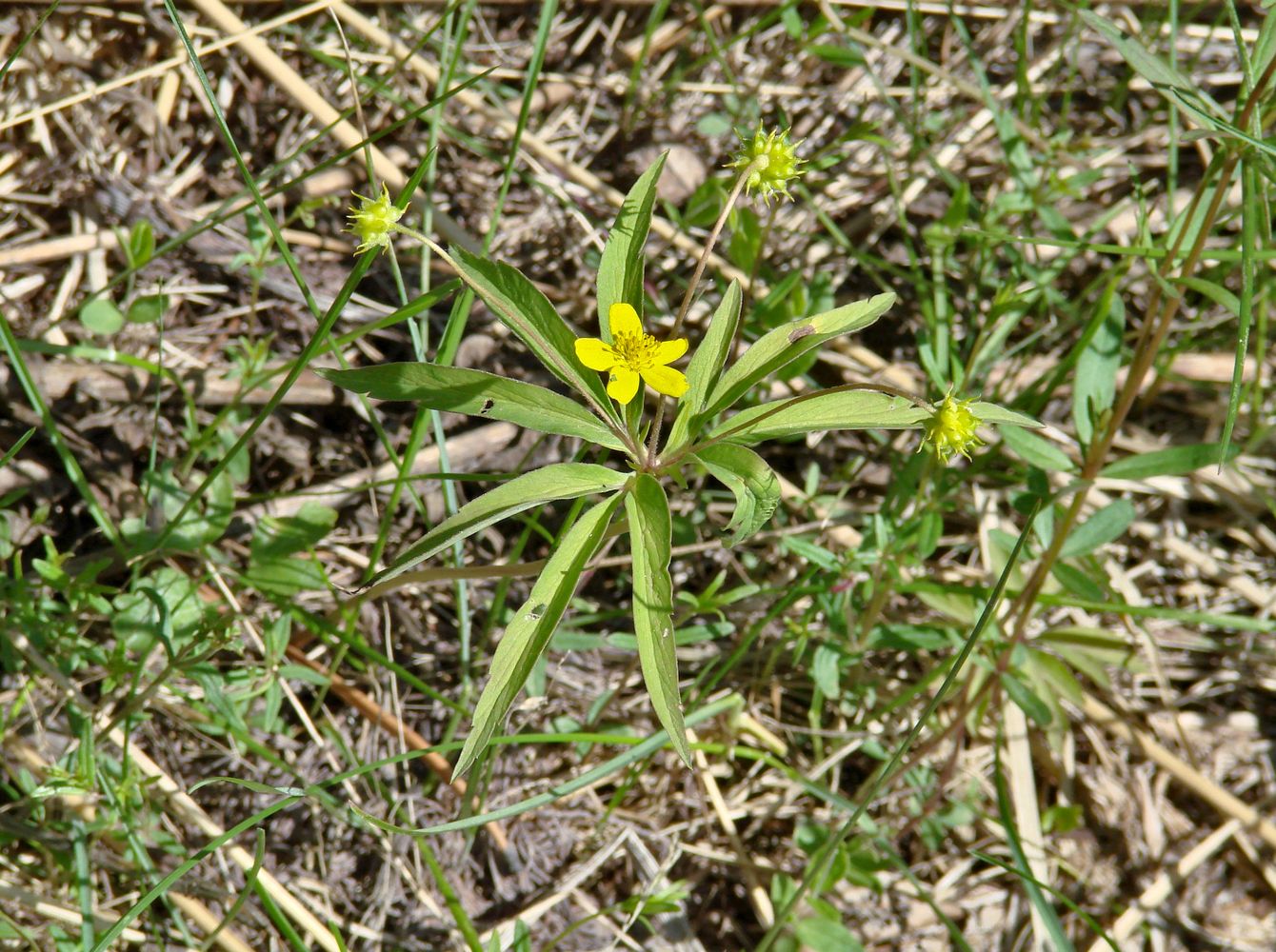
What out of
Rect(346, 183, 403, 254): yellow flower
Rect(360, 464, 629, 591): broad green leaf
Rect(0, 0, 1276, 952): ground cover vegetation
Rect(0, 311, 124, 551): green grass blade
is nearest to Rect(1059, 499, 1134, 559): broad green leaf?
Rect(0, 0, 1276, 952): ground cover vegetation

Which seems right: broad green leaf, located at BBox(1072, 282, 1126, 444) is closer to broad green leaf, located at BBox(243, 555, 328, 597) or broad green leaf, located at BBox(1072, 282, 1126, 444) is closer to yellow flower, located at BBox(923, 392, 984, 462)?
yellow flower, located at BBox(923, 392, 984, 462)

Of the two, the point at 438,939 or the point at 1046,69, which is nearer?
the point at 438,939

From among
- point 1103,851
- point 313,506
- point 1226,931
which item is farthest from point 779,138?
point 1226,931

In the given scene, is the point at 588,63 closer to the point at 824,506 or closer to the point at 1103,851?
the point at 824,506

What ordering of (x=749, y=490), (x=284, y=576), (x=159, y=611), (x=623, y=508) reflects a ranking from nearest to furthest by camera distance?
(x=749, y=490) → (x=623, y=508) → (x=159, y=611) → (x=284, y=576)

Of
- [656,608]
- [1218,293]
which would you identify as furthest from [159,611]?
[1218,293]

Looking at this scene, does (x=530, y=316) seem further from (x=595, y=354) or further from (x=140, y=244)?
(x=140, y=244)

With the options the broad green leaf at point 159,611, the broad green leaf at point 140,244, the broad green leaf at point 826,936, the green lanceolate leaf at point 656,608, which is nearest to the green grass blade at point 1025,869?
the broad green leaf at point 826,936
